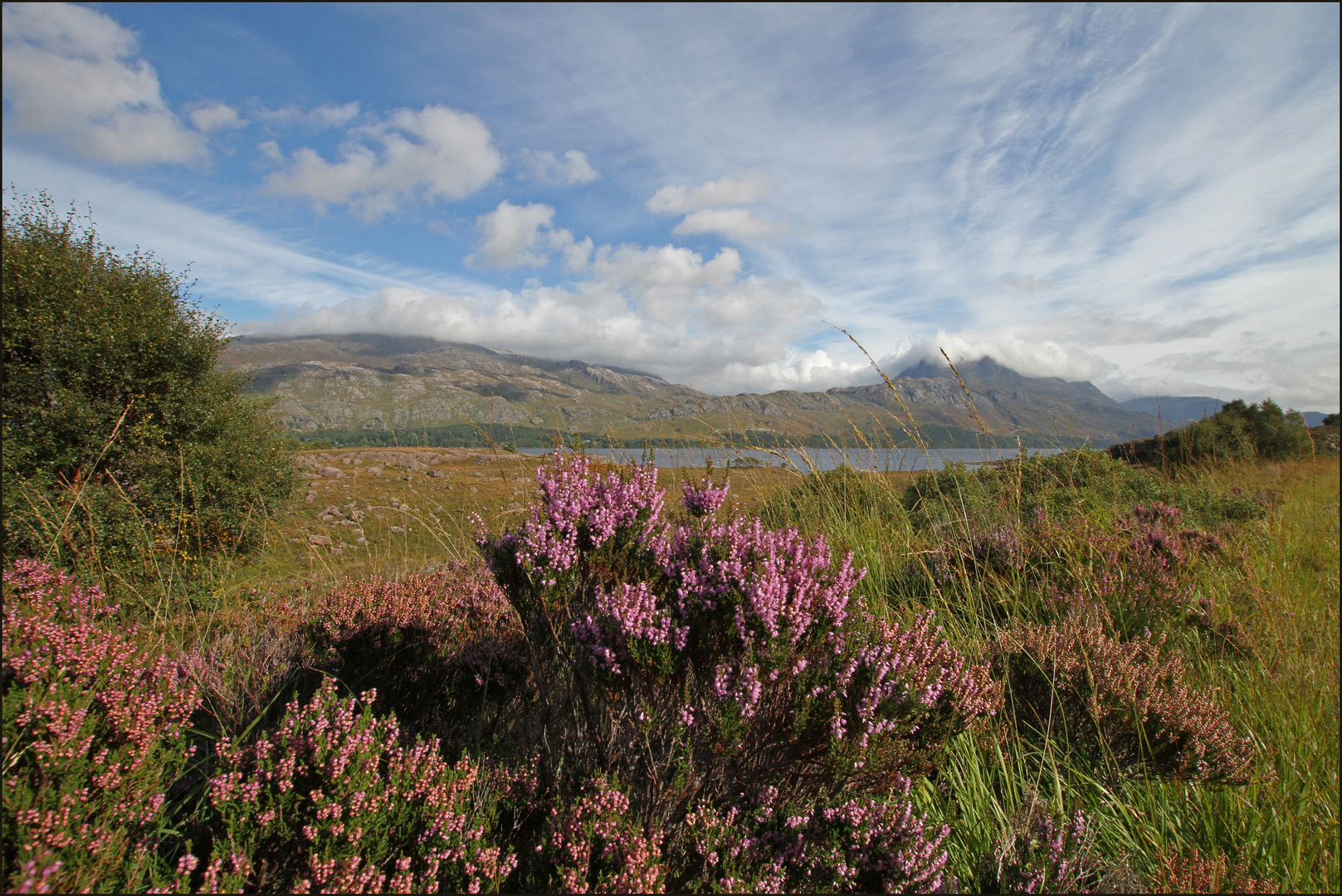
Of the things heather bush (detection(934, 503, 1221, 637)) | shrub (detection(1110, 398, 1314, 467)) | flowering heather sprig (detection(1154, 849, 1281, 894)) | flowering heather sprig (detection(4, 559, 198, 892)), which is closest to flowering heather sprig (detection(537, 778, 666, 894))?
flowering heather sprig (detection(4, 559, 198, 892))

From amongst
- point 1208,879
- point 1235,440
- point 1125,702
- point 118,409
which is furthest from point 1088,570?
point 118,409

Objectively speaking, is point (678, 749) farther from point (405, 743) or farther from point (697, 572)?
point (405, 743)

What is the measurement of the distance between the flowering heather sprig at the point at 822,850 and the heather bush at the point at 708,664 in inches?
5.6

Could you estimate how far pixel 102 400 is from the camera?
13336 millimetres

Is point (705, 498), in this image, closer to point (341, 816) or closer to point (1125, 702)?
point (341, 816)

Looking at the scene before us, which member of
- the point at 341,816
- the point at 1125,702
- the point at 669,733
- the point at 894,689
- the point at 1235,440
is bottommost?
the point at 341,816

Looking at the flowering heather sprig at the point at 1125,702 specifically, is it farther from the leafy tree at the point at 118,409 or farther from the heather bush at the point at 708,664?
the leafy tree at the point at 118,409

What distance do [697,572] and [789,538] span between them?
51cm

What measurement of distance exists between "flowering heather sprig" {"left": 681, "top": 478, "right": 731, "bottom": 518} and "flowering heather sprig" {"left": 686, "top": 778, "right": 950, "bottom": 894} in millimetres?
1489

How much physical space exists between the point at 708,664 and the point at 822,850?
2.96ft

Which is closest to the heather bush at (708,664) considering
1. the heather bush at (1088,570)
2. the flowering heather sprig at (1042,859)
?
the flowering heather sprig at (1042,859)

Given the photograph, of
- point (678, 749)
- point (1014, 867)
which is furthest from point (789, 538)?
point (1014, 867)

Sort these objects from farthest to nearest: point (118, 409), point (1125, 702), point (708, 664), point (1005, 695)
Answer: point (118, 409)
point (1005, 695)
point (1125, 702)
point (708, 664)

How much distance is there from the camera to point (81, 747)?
2.29 m
